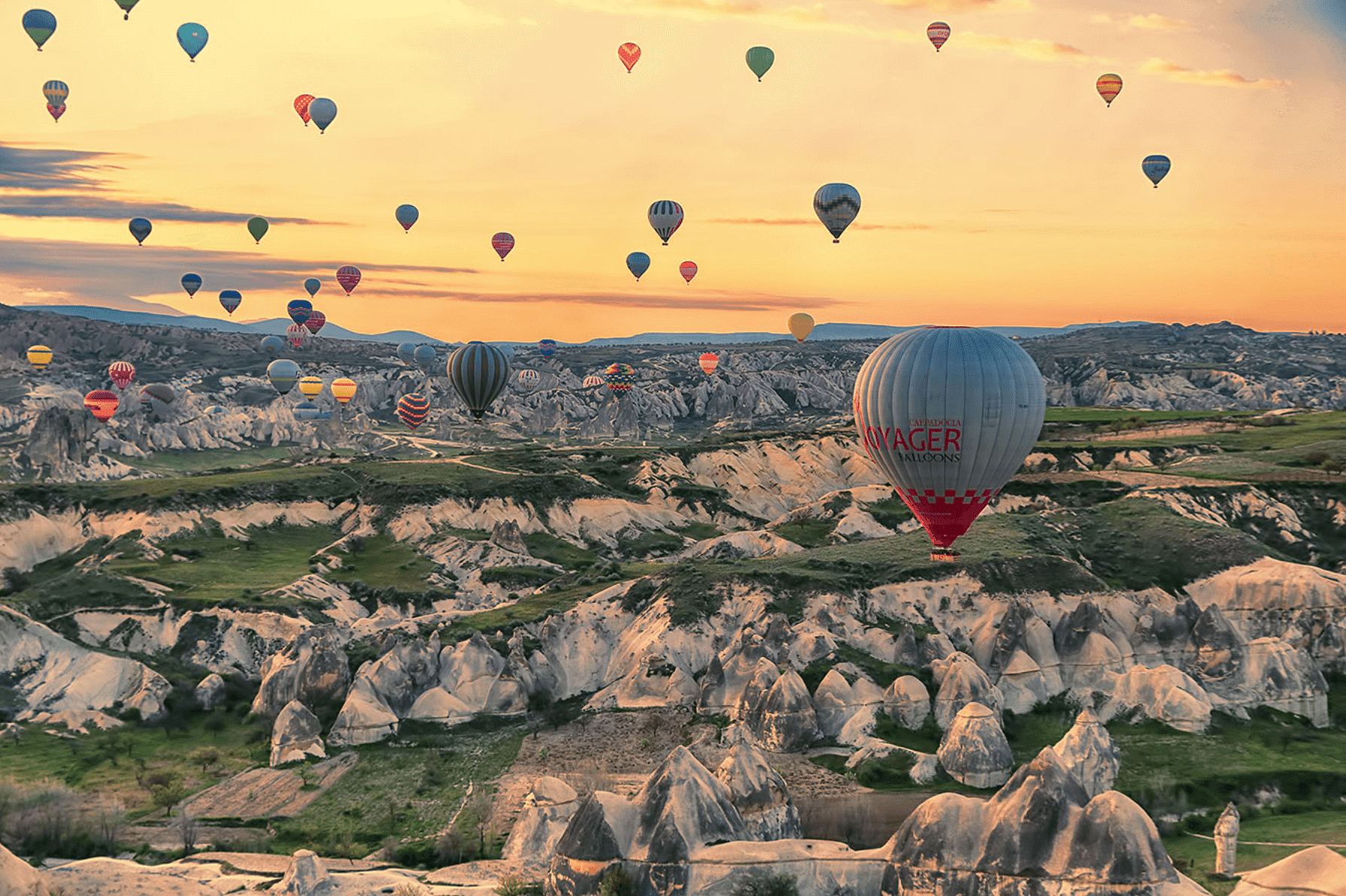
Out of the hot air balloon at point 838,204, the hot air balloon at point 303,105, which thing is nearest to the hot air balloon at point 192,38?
the hot air balloon at point 303,105

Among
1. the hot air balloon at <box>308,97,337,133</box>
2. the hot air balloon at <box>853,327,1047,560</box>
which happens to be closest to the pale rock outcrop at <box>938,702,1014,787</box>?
the hot air balloon at <box>853,327,1047,560</box>

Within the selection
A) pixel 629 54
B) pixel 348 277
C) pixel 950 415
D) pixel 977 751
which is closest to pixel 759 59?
pixel 629 54

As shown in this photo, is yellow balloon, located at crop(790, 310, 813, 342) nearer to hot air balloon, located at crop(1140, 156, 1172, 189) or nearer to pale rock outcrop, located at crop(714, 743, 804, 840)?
hot air balloon, located at crop(1140, 156, 1172, 189)

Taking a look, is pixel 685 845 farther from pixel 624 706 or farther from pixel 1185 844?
pixel 624 706

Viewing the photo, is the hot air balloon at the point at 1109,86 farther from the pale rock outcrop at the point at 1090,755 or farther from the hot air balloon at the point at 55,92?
the hot air balloon at the point at 55,92

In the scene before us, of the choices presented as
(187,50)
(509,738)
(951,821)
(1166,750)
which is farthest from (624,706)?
(187,50)

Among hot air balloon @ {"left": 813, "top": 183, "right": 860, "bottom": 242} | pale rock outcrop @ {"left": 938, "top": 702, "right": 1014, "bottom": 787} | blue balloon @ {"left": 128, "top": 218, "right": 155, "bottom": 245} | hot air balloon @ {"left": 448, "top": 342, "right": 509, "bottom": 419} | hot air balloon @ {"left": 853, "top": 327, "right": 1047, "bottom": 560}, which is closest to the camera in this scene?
pale rock outcrop @ {"left": 938, "top": 702, "right": 1014, "bottom": 787}
